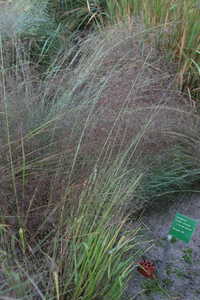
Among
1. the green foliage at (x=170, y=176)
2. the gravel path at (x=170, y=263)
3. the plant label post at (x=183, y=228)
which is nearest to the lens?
the plant label post at (x=183, y=228)

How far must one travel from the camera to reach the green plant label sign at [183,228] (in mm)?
1854

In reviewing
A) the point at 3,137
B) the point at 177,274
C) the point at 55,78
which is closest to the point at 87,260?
the point at 177,274

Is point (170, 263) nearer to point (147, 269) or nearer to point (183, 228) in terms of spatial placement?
point (147, 269)

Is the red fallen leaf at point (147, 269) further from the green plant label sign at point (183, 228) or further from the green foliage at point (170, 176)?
the green foliage at point (170, 176)

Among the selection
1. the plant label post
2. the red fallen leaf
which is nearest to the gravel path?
the red fallen leaf

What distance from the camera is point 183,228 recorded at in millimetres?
1882

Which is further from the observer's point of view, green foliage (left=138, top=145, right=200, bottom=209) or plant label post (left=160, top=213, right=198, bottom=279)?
green foliage (left=138, top=145, right=200, bottom=209)

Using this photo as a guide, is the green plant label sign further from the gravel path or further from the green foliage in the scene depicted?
the green foliage

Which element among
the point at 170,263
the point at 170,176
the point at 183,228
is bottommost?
the point at 170,263

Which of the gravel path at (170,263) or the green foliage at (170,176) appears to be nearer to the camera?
the gravel path at (170,263)

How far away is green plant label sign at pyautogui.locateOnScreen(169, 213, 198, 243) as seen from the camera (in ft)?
6.08

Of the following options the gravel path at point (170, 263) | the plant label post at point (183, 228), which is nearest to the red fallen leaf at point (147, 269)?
the gravel path at point (170, 263)

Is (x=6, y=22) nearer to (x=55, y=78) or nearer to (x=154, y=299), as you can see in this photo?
(x=55, y=78)

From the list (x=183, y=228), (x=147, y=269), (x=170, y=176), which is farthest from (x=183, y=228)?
(x=170, y=176)
